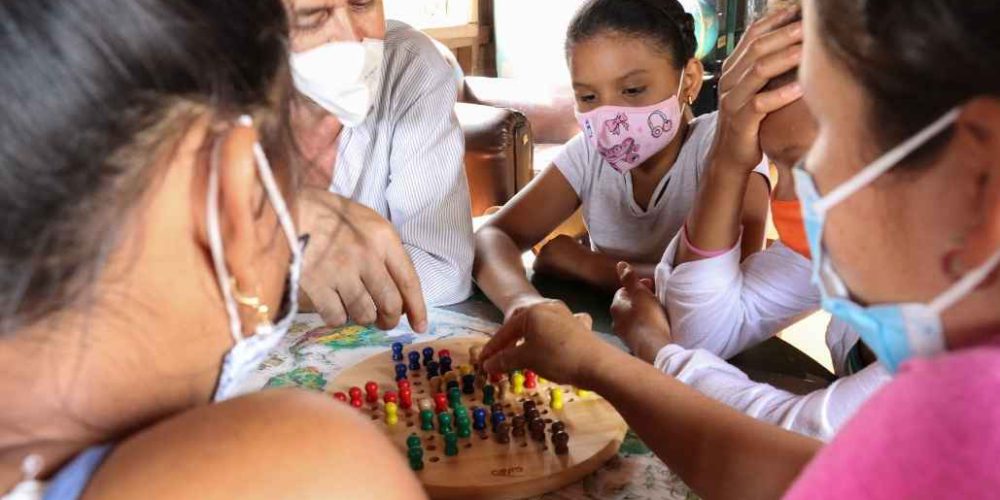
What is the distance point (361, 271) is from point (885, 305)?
0.72m

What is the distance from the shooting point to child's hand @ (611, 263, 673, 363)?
114cm

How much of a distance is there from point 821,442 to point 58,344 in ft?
2.10

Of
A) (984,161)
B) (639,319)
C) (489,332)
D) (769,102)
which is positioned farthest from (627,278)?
(984,161)

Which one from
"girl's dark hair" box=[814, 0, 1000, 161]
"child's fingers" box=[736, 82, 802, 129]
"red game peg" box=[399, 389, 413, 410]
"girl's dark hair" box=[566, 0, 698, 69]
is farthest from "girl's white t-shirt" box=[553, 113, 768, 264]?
"girl's dark hair" box=[814, 0, 1000, 161]

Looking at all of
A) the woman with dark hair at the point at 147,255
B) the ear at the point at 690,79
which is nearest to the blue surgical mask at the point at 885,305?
the woman with dark hair at the point at 147,255

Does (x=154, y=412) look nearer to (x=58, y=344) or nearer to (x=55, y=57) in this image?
(x=58, y=344)

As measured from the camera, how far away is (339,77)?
1188 mm

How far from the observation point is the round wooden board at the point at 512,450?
0.84 m

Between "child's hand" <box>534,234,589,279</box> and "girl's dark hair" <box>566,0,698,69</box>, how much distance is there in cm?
41

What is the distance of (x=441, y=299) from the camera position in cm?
135

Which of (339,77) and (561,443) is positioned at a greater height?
(339,77)

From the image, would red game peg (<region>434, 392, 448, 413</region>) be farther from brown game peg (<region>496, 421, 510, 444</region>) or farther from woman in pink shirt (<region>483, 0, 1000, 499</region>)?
woman in pink shirt (<region>483, 0, 1000, 499</region>)

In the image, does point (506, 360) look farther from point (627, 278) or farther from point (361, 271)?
point (627, 278)

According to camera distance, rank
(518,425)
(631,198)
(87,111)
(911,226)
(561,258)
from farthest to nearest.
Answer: (631,198) < (561,258) < (518,425) < (911,226) < (87,111)
